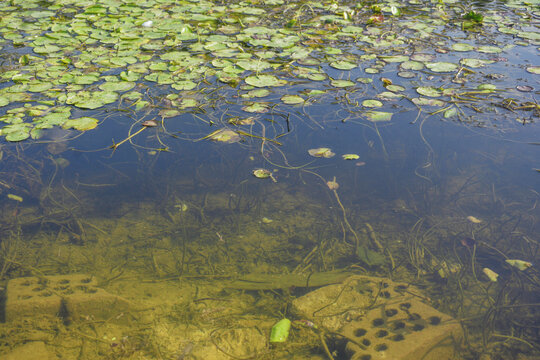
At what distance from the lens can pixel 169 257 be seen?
7.55 feet

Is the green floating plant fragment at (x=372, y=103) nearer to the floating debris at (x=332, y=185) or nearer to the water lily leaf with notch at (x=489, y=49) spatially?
the floating debris at (x=332, y=185)

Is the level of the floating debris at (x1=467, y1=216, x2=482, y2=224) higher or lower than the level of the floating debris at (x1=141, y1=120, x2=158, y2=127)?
lower

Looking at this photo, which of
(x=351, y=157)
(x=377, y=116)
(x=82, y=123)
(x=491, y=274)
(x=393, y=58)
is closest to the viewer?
(x=491, y=274)

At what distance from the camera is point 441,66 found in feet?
13.2

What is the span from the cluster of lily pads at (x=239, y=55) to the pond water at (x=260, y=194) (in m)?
0.03

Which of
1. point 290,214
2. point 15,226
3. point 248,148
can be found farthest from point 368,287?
point 15,226

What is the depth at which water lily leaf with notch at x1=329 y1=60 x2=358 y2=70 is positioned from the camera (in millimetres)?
4043

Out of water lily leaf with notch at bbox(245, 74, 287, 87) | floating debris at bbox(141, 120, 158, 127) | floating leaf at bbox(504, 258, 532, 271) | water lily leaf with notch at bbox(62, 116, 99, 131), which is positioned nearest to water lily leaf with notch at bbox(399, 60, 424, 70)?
water lily leaf with notch at bbox(245, 74, 287, 87)

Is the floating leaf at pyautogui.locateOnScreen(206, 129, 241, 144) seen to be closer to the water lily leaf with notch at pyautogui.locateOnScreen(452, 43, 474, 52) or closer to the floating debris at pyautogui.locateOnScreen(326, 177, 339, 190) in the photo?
the floating debris at pyautogui.locateOnScreen(326, 177, 339, 190)

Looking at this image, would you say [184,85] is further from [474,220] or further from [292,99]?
[474,220]

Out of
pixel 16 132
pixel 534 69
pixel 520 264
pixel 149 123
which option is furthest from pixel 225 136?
pixel 534 69

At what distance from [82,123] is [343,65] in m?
2.54

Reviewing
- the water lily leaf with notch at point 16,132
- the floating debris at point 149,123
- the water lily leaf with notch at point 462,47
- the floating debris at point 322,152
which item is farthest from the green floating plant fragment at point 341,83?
the water lily leaf with notch at point 16,132

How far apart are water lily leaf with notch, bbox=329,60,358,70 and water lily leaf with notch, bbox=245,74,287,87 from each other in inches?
25.3
